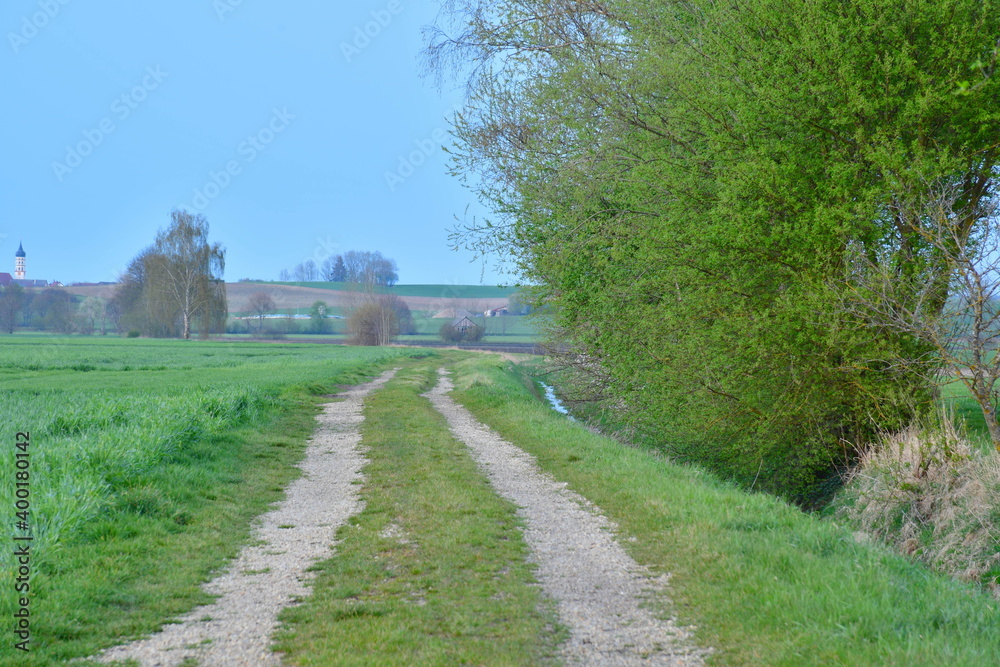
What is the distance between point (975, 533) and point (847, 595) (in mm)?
4697

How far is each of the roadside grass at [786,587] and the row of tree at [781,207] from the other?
10.9 ft

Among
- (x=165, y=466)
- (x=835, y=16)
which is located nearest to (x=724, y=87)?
(x=835, y=16)

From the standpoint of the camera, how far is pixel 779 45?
11.3m

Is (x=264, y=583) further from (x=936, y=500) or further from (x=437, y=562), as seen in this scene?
(x=936, y=500)

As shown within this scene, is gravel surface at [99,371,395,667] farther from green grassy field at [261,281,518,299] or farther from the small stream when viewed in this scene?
green grassy field at [261,281,518,299]

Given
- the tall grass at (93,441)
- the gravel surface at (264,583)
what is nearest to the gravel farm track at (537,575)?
the gravel surface at (264,583)

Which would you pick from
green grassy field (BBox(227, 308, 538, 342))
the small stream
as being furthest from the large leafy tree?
the small stream

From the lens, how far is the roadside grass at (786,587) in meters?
4.57

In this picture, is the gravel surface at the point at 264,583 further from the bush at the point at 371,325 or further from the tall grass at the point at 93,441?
the bush at the point at 371,325

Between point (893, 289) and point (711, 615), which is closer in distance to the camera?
point (711, 615)

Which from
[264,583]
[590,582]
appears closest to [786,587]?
[590,582]

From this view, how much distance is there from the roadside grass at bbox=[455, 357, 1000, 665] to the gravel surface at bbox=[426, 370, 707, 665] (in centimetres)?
22

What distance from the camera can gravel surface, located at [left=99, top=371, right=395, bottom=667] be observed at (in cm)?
455

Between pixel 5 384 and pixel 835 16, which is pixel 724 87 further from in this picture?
pixel 5 384
